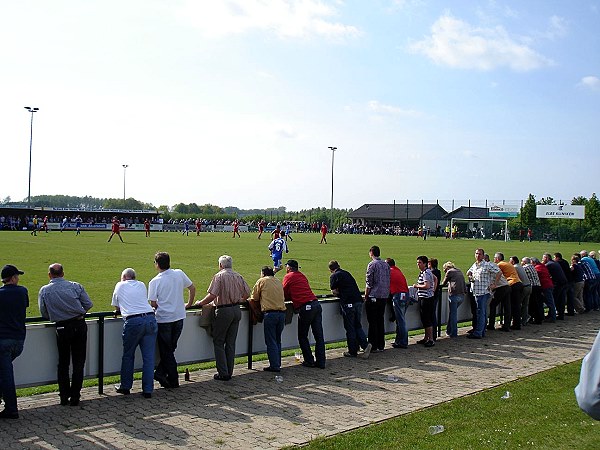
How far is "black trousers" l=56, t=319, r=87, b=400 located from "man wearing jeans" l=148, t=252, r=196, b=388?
43.6 inches

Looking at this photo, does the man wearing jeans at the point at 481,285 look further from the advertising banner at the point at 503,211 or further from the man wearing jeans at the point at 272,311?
the advertising banner at the point at 503,211

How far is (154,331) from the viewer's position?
326 inches

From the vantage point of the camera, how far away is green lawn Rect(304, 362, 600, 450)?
640 centimetres

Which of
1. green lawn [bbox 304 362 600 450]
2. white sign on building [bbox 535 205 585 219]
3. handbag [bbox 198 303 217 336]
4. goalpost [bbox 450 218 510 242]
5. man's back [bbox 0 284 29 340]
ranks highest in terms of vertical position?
white sign on building [bbox 535 205 585 219]

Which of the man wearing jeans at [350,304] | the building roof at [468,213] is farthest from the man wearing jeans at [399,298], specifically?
the building roof at [468,213]

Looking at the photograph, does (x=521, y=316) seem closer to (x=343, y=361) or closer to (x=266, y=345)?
(x=343, y=361)

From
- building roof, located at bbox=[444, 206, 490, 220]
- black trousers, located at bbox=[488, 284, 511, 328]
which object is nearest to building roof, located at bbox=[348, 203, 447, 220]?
building roof, located at bbox=[444, 206, 490, 220]

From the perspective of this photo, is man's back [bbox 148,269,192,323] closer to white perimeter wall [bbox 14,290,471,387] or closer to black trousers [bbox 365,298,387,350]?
white perimeter wall [bbox 14,290,471,387]

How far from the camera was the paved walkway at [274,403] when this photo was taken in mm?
6613

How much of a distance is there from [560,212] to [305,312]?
74316 millimetres

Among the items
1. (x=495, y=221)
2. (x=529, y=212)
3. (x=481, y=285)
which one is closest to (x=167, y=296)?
(x=481, y=285)

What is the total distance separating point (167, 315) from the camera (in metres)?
8.58

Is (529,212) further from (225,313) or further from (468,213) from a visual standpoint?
(225,313)

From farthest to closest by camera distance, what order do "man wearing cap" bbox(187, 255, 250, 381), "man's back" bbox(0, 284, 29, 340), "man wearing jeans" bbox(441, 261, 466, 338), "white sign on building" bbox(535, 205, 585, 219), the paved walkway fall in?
1. "white sign on building" bbox(535, 205, 585, 219)
2. "man wearing jeans" bbox(441, 261, 466, 338)
3. "man wearing cap" bbox(187, 255, 250, 381)
4. "man's back" bbox(0, 284, 29, 340)
5. the paved walkway
